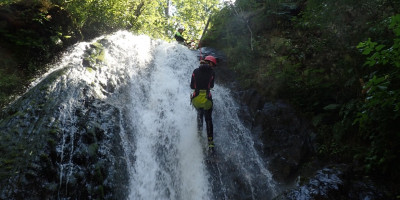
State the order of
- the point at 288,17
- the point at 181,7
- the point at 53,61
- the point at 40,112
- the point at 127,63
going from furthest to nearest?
the point at 181,7 < the point at 288,17 < the point at 127,63 < the point at 53,61 < the point at 40,112

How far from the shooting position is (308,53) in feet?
28.7

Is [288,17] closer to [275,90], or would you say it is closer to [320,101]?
[275,90]

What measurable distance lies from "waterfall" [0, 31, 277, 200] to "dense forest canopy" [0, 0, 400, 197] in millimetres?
1377

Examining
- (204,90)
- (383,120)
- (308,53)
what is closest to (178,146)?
(204,90)

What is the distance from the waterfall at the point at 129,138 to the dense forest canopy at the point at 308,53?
1377 mm

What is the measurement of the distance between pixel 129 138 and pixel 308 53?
629 cm

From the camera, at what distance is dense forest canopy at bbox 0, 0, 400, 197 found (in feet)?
15.8

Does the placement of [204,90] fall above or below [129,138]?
above

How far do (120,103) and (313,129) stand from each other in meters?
5.39

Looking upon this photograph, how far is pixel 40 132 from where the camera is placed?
5.34 m

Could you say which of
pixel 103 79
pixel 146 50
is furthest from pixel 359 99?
pixel 146 50

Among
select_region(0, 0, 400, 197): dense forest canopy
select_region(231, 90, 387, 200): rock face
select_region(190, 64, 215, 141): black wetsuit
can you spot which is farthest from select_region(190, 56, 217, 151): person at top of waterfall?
select_region(0, 0, 400, 197): dense forest canopy

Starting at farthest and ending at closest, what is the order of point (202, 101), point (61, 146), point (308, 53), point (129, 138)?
point (308, 53) → point (129, 138) → point (202, 101) → point (61, 146)

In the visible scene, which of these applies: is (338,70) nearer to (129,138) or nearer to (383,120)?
(383,120)
